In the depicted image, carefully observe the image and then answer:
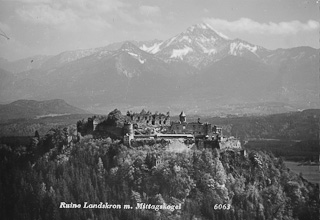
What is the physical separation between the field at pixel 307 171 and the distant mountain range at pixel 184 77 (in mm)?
14355

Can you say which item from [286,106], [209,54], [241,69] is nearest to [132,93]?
[286,106]

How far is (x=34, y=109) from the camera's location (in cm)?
3444

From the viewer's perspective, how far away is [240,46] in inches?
2608

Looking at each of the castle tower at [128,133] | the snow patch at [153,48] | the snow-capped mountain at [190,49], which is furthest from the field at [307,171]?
the snow patch at [153,48]

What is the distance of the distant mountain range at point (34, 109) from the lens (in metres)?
25.5

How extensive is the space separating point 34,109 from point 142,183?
16.2 meters

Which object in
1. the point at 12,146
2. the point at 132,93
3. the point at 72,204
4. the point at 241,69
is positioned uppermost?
the point at 241,69

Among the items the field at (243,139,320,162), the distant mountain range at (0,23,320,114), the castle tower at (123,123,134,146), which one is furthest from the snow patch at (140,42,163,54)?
the castle tower at (123,123,134,146)

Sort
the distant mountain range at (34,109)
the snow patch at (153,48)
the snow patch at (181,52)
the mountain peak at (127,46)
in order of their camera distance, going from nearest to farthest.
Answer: the distant mountain range at (34,109) < the mountain peak at (127,46) < the snow patch at (153,48) < the snow patch at (181,52)

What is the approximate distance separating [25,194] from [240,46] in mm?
49606

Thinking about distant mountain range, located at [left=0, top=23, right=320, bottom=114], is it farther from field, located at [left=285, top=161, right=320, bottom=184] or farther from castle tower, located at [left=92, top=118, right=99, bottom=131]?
field, located at [left=285, top=161, right=320, bottom=184]

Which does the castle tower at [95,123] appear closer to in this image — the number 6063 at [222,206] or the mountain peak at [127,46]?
the number 6063 at [222,206]

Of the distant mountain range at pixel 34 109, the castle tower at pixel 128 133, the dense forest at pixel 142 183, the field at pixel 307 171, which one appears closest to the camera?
the dense forest at pixel 142 183

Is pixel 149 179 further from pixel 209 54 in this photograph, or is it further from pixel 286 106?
pixel 209 54
